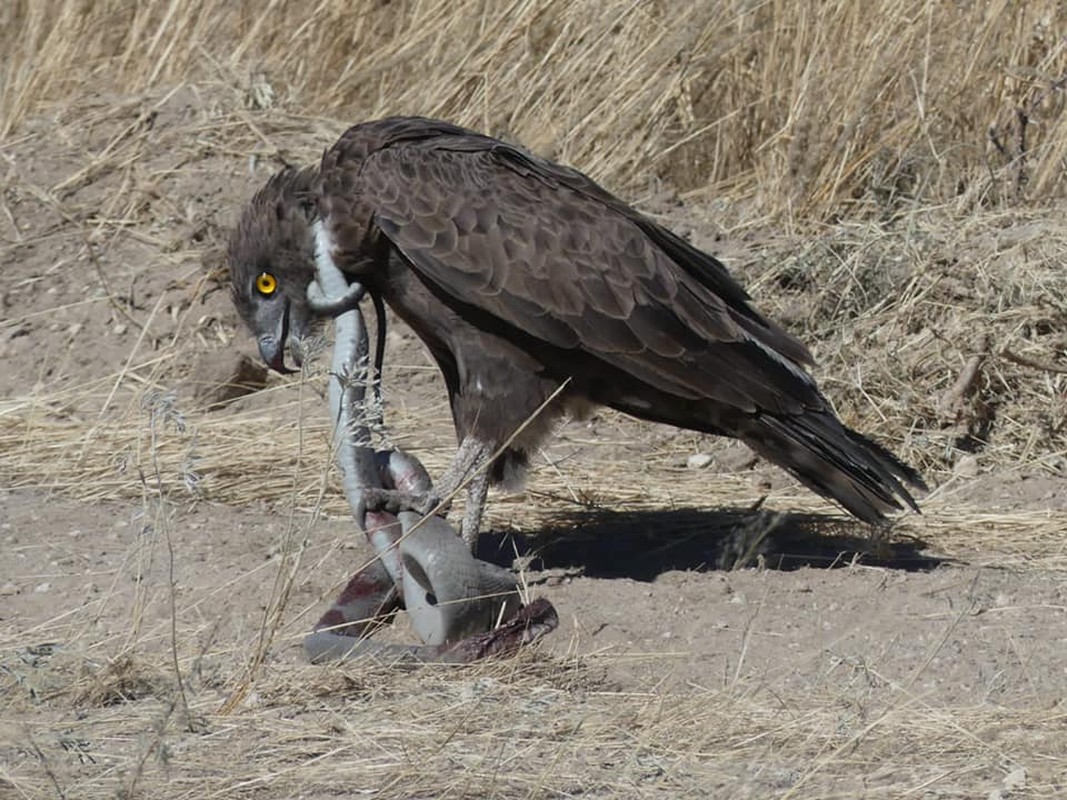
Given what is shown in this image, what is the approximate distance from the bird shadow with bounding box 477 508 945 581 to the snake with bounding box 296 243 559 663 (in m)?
0.57

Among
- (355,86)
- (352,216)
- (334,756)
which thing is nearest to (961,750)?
(334,756)

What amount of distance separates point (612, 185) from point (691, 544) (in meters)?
2.90

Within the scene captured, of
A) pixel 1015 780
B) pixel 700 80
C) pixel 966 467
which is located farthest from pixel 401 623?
pixel 700 80

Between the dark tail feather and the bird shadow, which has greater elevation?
the dark tail feather

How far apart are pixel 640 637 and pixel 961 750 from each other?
3.73 ft

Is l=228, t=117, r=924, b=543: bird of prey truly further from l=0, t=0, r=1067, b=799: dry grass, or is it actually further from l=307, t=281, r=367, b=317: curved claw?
l=0, t=0, r=1067, b=799: dry grass

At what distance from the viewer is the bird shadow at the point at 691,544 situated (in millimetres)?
5488

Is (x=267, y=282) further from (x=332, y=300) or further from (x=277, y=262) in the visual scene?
(x=332, y=300)

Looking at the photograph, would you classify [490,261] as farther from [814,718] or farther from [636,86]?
[636,86]

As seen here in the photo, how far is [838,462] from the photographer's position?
5.36 metres

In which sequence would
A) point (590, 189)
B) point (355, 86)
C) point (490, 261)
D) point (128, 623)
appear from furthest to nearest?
1. point (355, 86)
2. point (590, 189)
3. point (490, 261)
4. point (128, 623)

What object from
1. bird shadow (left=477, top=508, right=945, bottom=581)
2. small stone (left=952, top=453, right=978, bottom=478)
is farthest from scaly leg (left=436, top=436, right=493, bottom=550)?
small stone (left=952, top=453, right=978, bottom=478)

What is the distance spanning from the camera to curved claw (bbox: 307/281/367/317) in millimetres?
5230

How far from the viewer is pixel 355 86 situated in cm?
885
